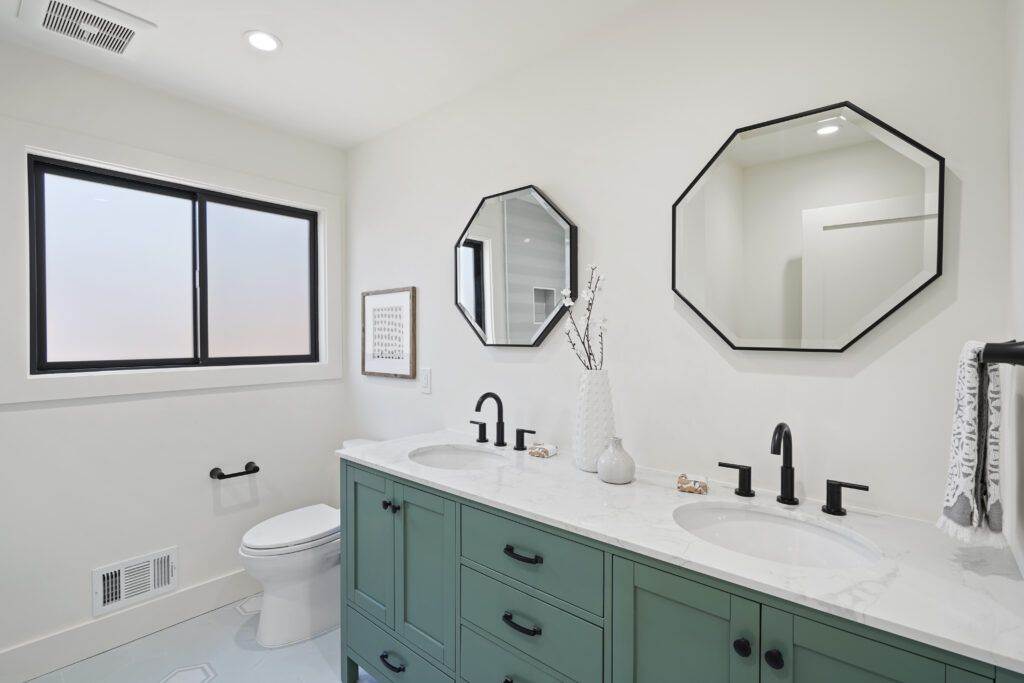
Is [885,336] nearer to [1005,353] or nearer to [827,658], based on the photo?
[1005,353]

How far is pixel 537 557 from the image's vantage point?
50.8 inches

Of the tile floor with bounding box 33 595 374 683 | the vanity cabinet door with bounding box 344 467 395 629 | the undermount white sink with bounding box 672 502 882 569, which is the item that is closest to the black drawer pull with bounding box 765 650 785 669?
the undermount white sink with bounding box 672 502 882 569

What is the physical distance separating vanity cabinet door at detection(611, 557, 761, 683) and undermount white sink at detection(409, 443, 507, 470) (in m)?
0.91

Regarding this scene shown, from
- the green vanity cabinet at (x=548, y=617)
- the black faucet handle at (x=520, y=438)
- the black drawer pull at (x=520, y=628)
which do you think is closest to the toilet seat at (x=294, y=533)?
the green vanity cabinet at (x=548, y=617)

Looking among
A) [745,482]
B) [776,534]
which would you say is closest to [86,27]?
[745,482]

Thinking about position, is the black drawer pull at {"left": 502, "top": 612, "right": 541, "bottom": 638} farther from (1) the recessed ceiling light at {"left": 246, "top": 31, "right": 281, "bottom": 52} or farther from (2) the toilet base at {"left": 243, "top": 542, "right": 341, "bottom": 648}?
(1) the recessed ceiling light at {"left": 246, "top": 31, "right": 281, "bottom": 52}

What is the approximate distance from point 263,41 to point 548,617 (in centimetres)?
224

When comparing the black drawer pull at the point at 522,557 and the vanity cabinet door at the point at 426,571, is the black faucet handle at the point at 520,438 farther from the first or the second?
the black drawer pull at the point at 522,557

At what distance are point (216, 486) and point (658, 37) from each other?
279cm

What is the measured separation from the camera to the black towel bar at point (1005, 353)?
75cm

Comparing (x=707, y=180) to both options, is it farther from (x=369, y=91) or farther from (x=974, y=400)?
(x=369, y=91)

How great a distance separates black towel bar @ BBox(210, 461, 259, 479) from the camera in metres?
2.45

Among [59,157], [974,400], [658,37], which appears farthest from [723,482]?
[59,157]

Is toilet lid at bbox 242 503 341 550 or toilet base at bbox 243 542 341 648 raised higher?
toilet lid at bbox 242 503 341 550
